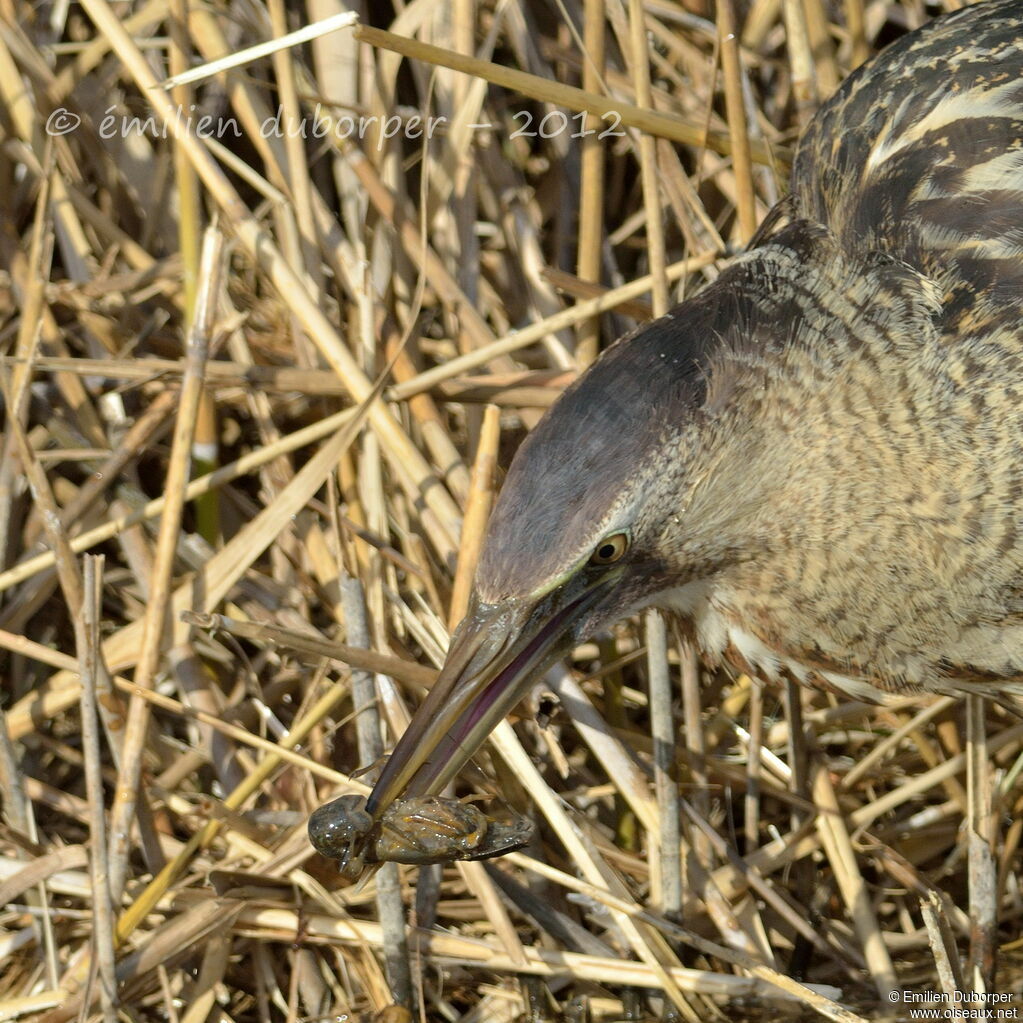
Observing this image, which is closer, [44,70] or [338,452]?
[338,452]

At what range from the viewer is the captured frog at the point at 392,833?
1.65 meters

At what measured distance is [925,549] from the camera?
1792 millimetres

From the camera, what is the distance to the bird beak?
160 centimetres

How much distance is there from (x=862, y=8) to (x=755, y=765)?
1.33 meters

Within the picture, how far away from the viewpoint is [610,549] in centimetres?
162

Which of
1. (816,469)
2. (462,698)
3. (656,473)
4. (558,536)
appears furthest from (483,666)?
(816,469)

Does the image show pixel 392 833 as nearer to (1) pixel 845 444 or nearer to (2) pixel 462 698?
(2) pixel 462 698

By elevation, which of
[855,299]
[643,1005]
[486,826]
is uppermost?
[855,299]

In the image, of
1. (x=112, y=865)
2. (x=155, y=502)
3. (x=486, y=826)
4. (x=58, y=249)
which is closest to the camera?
(x=486, y=826)

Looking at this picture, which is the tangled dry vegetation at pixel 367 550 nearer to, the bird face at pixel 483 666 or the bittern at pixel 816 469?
the bittern at pixel 816 469

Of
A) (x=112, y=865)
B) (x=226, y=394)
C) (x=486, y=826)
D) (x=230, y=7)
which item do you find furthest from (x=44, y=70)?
(x=486, y=826)

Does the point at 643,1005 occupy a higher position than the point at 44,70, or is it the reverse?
the point at 44,70

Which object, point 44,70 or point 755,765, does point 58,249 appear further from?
point 755,765

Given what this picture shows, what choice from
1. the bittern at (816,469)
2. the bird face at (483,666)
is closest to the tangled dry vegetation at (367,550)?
the bittern at (816,469)
